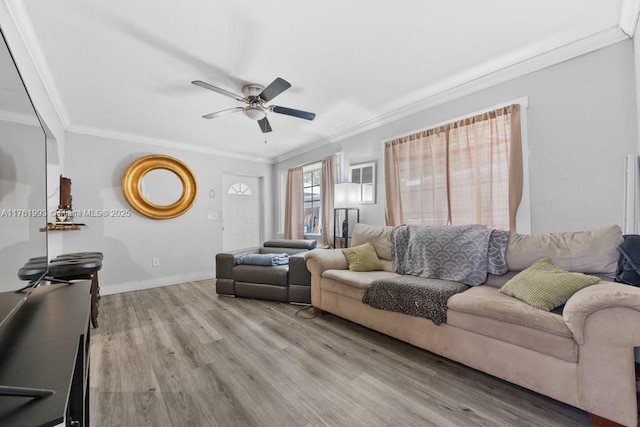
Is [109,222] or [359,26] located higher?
[359,26]

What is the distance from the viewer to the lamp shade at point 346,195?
3.60 metres

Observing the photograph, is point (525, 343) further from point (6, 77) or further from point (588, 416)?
point (6, 77)

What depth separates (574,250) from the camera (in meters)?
1.91

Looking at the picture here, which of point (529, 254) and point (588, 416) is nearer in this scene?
point (588, 416)

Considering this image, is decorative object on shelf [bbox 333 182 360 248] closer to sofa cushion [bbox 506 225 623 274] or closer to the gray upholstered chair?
the gray upholstered chair

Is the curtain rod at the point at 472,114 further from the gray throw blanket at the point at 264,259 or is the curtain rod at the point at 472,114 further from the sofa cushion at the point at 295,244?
the gray throw blanket at the point at 264,259

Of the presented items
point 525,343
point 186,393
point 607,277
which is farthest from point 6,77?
point 607,277

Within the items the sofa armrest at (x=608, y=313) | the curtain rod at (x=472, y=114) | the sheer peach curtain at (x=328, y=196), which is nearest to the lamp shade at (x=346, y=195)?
the sheer peach curtain at (x=328, y=196)

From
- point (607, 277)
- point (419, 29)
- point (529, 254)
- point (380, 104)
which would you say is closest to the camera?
point (607, 277)

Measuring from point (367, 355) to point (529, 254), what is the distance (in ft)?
4.86

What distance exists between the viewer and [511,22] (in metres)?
1.90

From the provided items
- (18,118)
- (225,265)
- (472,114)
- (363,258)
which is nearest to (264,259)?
(225,265)

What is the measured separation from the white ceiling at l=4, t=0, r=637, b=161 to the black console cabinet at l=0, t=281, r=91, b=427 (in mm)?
1819

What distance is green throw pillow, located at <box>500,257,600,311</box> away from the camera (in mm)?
1582
